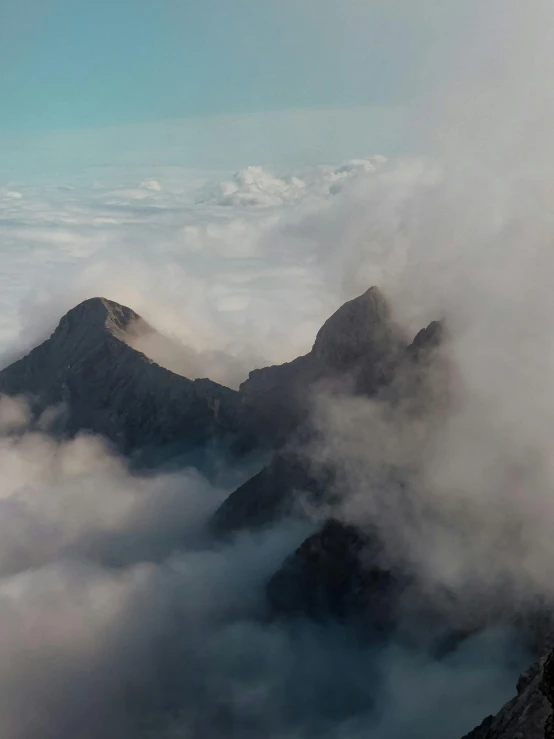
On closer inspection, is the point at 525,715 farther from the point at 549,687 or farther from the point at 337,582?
the point at 337,582

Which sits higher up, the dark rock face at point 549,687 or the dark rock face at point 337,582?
the dark rock face at point 337,582

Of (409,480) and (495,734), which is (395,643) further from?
(495,734)

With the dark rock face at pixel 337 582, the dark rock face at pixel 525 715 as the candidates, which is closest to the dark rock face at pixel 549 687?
the dark rock face at pixel 525 715

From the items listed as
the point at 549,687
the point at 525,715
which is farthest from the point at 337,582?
the point at 549,687

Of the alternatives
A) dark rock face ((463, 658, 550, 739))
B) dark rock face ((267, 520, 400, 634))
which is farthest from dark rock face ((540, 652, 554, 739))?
dark rock face ((267, 520, 400, 634))

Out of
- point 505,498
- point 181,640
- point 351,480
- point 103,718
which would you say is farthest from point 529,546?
point 103,718

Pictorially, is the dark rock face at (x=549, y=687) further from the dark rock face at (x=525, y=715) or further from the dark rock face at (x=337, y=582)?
the dark rock face at (x=337, y=582)
